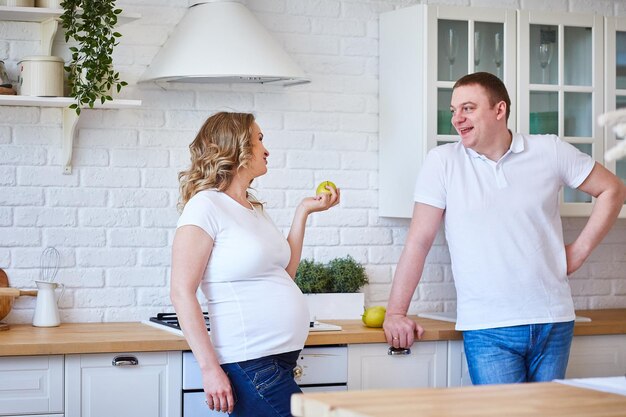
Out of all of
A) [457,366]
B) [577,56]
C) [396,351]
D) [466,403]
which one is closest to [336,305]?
[396,351]

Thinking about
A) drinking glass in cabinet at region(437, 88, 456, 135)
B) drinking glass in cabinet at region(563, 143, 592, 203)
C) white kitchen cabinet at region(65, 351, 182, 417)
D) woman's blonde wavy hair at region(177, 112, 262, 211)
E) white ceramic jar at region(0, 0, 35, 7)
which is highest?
white ceramic jar at region(0, 0, 35, 7)

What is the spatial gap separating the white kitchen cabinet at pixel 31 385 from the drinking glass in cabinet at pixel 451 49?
1.81 metres

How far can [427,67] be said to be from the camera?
3889 millimetres

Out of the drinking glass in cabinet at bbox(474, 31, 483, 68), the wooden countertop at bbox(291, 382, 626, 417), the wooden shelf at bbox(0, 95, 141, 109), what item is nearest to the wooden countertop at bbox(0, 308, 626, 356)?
the wooden shelf at bbox(0, 95, 141, 109)

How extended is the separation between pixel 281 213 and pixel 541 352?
1.21 meters

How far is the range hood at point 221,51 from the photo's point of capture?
142 inches

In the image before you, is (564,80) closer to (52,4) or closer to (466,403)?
(52,4)

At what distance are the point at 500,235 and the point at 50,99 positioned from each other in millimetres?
1649

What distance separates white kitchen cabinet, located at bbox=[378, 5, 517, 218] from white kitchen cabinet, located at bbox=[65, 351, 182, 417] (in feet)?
4.01

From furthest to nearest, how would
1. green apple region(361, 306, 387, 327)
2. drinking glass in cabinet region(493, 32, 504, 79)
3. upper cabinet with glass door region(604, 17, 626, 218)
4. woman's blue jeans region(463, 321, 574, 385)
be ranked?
upper cabinet with glass door region(604, 17, 626, 218)
drinking glass in cabinet region(493, 32, 504, 79)
green apple region(361, 306, 387, 327)
woman's blue jeans region(463, 321, 574, 385)

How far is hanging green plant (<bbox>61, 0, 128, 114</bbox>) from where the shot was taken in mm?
3580

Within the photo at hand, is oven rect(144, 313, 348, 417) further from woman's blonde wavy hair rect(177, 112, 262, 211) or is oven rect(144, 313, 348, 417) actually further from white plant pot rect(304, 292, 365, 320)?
woman's blonde wavy hair rect(177, 112, 262, 211)

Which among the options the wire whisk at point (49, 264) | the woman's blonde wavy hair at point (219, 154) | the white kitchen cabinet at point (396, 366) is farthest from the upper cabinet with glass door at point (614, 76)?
the wire whisk at point (49, 264)

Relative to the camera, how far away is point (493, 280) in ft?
11.2
